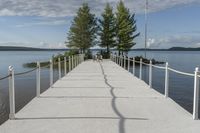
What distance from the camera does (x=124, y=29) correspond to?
2948 inches

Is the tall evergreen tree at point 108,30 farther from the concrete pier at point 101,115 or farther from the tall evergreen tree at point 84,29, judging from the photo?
the concrete pier at point 101,115

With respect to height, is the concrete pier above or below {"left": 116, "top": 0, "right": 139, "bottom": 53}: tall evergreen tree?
below

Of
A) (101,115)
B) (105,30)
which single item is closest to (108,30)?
(105,30)

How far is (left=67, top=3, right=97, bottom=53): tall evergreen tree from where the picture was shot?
2817 inches

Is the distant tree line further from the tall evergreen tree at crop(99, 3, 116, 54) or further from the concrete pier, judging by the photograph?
the concrete pier

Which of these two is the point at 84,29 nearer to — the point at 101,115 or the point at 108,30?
the point at 108,30

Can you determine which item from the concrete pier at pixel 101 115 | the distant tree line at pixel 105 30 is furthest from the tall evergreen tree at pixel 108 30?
the concrete pier at pixel 101 115

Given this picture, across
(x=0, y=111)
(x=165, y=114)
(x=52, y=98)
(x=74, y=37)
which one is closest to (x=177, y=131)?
(x=165, y=114)

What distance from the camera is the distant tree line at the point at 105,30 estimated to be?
7194 cm

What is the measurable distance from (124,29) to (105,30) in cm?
393

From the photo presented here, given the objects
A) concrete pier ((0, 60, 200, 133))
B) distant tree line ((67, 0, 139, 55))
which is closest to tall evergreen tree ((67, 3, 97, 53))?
distant tree line ((67, 0, 139, 55))

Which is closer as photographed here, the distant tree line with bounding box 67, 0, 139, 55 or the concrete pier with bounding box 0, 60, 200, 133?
the concrete pier with bounding box 0, 60, 200, 133

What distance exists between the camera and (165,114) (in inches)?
332

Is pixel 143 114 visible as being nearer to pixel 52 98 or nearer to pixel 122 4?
pixel 52 98
